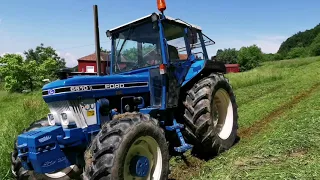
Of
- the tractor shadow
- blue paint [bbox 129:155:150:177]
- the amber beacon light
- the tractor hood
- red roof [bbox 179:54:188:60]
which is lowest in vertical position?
the tractor shadow

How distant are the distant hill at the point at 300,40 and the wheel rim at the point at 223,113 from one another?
11199cm

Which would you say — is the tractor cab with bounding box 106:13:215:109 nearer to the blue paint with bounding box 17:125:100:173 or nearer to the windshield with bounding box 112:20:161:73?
the windshield with bounding box 112:20:161:73

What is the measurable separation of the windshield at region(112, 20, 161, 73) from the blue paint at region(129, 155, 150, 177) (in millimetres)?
1792

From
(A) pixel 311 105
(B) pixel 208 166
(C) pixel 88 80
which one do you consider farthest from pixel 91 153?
(A) pixel 311 105

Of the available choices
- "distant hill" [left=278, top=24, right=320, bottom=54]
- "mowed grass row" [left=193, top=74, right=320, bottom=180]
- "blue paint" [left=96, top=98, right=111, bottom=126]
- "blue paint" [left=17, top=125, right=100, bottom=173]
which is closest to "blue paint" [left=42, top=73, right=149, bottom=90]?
"blue paint" [left=96, top=98, right=111, bottom=126]

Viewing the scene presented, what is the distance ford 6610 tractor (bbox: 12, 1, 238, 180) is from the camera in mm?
3525

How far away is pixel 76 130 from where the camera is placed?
381 cm

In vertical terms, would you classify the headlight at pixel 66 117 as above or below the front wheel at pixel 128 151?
above

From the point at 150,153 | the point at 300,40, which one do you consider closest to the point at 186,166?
the point at 150,153

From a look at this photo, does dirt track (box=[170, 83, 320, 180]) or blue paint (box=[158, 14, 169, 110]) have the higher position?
blue paint (box=[158, 14, 169, 110])

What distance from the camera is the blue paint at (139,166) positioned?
3.59m

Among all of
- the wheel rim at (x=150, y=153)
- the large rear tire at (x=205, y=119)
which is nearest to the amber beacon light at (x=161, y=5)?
the large rear tire at (x=205, y=119)

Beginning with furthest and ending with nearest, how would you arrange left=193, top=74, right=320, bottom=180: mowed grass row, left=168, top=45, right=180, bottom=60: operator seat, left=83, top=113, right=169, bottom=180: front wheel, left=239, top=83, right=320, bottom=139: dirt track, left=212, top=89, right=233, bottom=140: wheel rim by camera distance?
left=239, top=83, right=320, bottom=139: dirt track
left=212, top=89, right=233, bottom=140: wheel rim
left=168, top=45, right=180, bottom=60: operator seat
left=193, top=74, right=320, bottom=180: mowed grass row
left=83, top=113, right=169, bottom=180: front wheel

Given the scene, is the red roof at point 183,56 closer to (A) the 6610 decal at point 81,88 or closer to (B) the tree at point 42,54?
(A) the 6610 decal at point 81,88
